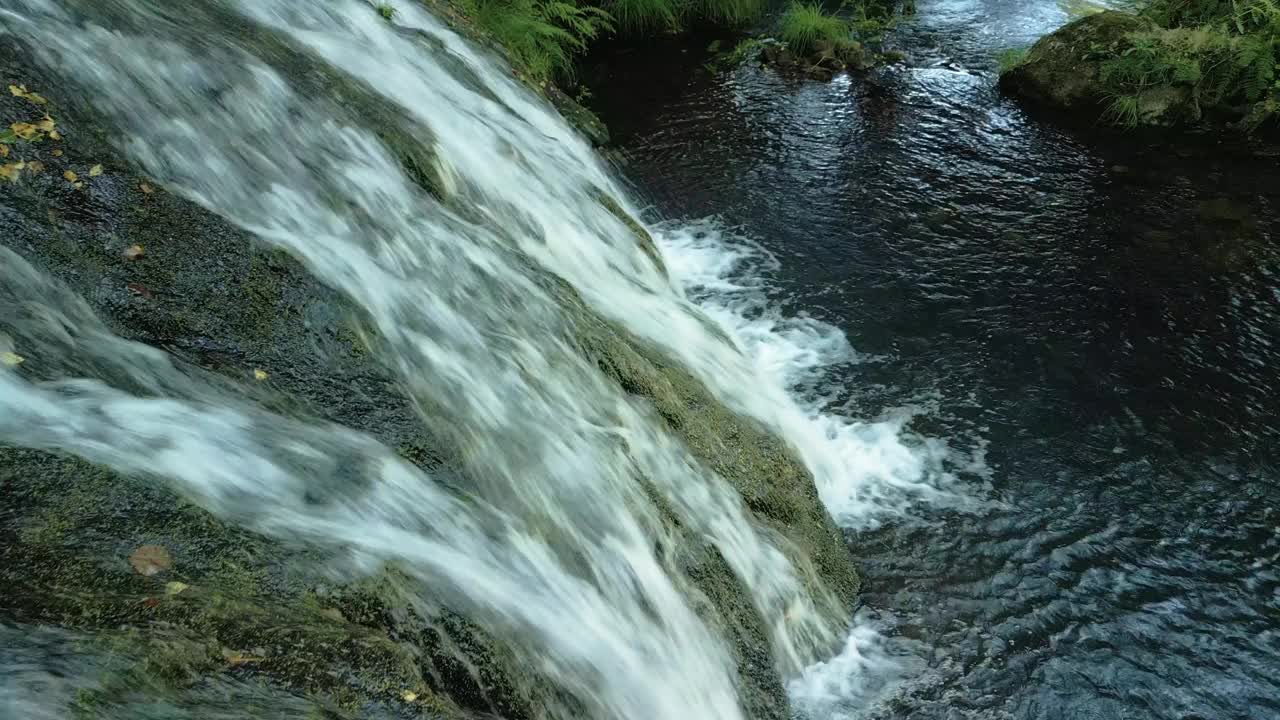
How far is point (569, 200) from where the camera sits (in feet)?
21.2

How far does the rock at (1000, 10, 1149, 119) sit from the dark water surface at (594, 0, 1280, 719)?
16.1 inches

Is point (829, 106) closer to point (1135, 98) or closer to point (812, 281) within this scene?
point (1135, 98)

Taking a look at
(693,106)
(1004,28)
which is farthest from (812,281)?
(1004,28)

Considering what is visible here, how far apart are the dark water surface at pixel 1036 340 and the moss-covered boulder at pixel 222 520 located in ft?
2.91

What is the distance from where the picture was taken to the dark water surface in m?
4.33

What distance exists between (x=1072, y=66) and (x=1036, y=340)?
248 inches

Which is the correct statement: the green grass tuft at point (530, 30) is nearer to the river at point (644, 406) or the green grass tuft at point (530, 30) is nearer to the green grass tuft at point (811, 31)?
the river at point (644, 406)

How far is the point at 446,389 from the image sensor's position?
A: 3547mm

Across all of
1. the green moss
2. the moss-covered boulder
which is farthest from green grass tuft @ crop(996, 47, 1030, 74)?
the moss-covered boulder

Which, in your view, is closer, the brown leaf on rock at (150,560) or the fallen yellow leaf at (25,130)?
the brown leaf on rock at (150,560)

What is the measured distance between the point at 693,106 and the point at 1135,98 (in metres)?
5.31

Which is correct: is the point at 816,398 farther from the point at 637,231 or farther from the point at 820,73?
the point at 820,73

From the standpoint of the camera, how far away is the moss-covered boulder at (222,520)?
1988 mm

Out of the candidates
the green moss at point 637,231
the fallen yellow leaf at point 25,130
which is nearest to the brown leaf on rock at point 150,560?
the fallen yellow leaf at point 25,130
